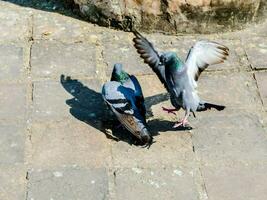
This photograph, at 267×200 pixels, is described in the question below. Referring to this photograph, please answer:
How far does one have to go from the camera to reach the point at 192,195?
4.99 metres

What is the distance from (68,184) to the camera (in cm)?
504

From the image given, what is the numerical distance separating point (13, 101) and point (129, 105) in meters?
1.14

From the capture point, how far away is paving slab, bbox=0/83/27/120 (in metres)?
5.75

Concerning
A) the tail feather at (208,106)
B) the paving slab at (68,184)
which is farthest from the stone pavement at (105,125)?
the tail feather at (208,106)

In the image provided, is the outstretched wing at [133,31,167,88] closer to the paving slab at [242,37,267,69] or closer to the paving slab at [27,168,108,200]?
the paving slab at [27,168,108,200]

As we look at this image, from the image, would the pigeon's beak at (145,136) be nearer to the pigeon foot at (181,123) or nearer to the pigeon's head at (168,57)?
the pigeon foot at (181,123)

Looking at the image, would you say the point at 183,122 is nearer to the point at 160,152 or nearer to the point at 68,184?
the point at 160,152

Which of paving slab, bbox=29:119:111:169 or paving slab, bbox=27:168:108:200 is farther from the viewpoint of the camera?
paving slab, bbox=29:119:111:169

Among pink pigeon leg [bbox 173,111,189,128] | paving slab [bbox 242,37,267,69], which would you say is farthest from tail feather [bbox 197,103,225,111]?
paving slab [bbox 242,37,267,69]

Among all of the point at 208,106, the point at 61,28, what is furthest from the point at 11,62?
the point at 208,106

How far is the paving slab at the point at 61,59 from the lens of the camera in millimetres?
6293

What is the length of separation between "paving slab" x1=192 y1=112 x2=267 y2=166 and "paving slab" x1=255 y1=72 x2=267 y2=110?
0.28m

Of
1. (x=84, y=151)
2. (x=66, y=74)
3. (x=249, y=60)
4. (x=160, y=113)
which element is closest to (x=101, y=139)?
(x=84, y=151)

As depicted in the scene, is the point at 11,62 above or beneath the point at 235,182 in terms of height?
beneath
